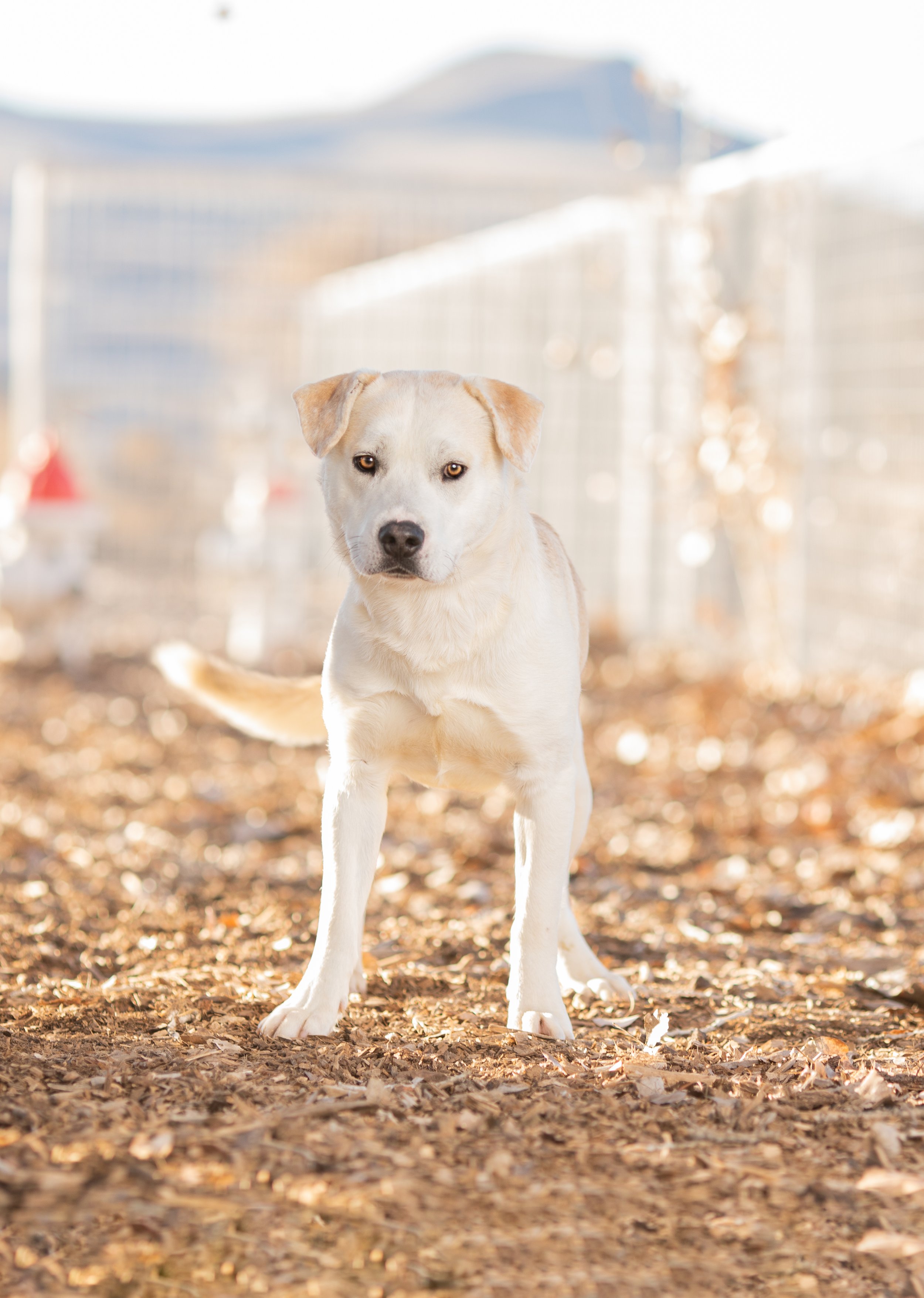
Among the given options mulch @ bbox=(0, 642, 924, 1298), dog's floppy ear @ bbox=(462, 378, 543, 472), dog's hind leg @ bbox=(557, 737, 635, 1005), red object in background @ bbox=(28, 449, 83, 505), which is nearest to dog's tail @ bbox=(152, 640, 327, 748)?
mulch @ bbox=(0, 642, 924, 1298)

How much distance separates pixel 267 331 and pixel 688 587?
3867mm

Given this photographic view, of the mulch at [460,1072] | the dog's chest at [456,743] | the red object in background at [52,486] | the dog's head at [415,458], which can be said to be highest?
the red object in background at [52,486]

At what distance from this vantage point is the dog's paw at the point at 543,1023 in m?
2.75

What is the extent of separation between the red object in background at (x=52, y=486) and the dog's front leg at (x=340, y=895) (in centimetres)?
596

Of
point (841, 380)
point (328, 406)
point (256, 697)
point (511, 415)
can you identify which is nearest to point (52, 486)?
point (841, 380)

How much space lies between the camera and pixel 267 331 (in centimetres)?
1116

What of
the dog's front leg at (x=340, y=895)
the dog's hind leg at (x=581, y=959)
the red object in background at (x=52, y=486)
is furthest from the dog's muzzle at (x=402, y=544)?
the red object in background at (x=52, y=486)

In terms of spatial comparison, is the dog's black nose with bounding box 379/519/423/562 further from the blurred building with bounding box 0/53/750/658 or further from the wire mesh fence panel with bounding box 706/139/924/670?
the blurred building with bounding box 0/53/750/658

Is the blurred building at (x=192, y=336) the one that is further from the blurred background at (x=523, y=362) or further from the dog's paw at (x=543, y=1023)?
the dog's paw at (x=543, y=1023)

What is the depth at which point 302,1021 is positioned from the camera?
2.72 meters

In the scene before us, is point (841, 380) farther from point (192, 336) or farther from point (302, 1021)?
point (302, 1021)

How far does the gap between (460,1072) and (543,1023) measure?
0.28 m

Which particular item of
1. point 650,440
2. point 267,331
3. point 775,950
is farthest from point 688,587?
point 775,950

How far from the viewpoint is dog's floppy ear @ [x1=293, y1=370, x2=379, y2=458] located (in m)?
2.77
